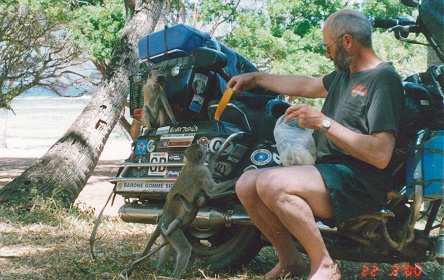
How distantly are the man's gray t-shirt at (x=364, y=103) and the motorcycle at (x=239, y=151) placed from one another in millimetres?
289

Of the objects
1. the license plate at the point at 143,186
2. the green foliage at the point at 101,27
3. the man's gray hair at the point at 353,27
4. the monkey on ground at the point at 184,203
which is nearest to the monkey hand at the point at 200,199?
the monkey on ground at the point at 184,203

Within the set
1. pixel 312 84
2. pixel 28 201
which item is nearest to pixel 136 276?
pixel 312 84

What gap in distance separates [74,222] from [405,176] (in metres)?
4.28

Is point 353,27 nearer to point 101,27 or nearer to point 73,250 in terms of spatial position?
point 73,250

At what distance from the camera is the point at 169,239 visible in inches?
152

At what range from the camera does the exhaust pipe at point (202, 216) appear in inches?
150

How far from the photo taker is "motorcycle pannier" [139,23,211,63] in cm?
471

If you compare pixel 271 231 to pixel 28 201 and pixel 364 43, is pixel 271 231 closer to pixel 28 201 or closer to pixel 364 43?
pixel 364 43

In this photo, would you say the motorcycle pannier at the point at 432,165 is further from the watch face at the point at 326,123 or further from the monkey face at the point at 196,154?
the monkey face at the point at 196,154

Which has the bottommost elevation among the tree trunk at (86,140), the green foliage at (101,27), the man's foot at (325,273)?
the green foliage at (101,27)

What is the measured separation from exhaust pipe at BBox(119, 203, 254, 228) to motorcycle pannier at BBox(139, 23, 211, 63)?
129cm

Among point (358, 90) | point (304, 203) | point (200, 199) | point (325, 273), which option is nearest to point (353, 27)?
point (358, 90)

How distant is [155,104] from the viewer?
4.71 metres

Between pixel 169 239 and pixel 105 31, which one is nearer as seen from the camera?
pixel 169 239
